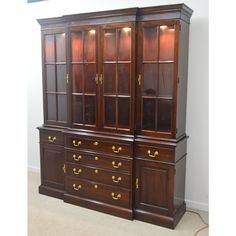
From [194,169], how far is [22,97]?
2.78 m

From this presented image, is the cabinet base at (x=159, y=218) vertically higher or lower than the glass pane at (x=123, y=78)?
lower

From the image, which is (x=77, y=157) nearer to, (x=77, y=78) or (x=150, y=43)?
(x=77, y=78)

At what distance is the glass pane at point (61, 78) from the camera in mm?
3403

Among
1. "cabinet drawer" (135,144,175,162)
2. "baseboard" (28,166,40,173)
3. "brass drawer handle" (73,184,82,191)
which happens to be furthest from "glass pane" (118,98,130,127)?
"baseboard" (28,166,40,173)

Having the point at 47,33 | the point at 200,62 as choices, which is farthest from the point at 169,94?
the point at 47,33

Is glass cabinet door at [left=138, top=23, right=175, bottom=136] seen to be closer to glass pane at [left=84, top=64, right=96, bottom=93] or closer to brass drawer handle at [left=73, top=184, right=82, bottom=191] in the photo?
glass pane at [left=84, top=64, right=96, bottom=93]

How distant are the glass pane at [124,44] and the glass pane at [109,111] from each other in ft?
1.55

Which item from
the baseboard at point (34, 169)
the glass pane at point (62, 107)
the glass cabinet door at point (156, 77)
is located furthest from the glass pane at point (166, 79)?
the baseboard at point (34, 169)

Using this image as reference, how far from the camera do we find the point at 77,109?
332cm

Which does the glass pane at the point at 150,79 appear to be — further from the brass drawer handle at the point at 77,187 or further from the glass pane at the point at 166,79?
the brass drawer handle at the point at 77,187

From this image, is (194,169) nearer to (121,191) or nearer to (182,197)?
(182,197)

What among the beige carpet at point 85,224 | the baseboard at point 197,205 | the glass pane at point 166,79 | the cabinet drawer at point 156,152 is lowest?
the beige carpet at point 85,224

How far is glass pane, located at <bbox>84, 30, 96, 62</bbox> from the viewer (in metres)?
3.09

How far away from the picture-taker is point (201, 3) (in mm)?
2988
